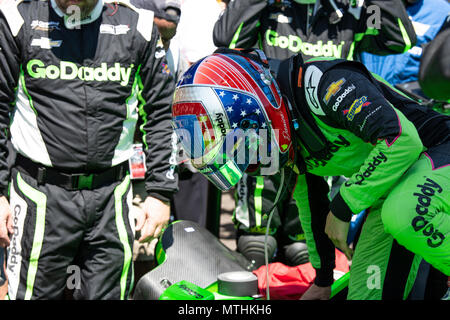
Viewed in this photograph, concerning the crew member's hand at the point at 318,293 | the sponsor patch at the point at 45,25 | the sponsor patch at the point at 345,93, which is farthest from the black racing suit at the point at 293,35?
the sponsor patch at the point at 345,93

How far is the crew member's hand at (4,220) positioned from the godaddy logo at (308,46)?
1978mm

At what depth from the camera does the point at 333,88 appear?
229 centimetres

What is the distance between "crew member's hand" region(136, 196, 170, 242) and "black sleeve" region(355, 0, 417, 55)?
1.78 m

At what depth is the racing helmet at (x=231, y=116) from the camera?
239cm

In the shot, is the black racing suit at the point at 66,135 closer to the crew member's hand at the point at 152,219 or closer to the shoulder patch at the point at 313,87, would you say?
the crew member's hand at the point at 152,219

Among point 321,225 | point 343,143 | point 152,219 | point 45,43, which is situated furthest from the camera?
point 152,219

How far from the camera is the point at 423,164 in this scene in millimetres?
2400

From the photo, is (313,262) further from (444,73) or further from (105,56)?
(105,56)

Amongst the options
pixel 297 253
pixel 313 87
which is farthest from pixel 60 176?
pixel 297 253

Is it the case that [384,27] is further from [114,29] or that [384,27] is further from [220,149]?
[220,149]

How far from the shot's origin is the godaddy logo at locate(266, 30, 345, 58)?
4105 mm

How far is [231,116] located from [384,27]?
86.5 inches

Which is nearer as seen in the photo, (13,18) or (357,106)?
(357,106)

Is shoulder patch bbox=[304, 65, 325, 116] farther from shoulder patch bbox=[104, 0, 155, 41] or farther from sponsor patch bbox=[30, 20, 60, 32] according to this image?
sponsor patch bbox=[30, 20, 60, 32]
